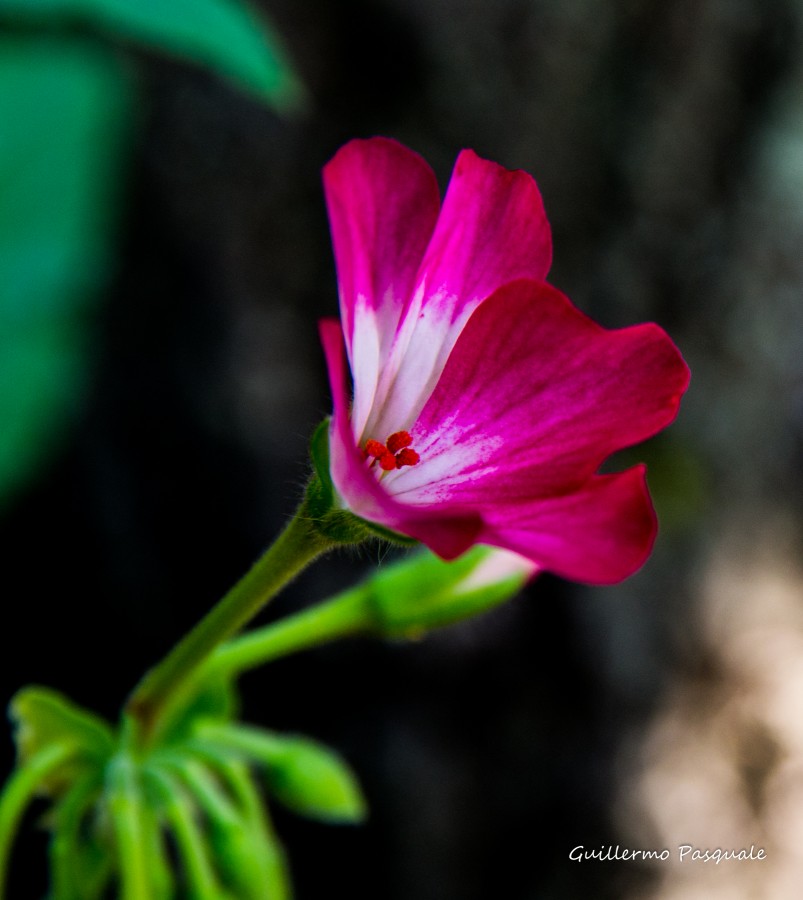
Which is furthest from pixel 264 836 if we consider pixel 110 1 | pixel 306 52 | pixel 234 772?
pixel 306 52

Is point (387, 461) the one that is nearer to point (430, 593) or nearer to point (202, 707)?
point (430, 593)

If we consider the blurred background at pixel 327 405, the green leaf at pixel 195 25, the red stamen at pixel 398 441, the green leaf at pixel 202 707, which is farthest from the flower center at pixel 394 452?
the blurred background at pixel 327 405

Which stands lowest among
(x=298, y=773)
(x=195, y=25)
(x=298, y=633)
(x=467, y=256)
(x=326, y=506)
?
(x=298, y=773)

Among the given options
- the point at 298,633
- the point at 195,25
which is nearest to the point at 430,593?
the point at 298,633

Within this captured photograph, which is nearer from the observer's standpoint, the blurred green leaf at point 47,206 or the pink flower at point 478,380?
the pink flower at point 478,380

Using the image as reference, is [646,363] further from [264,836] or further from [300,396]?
[300,396]

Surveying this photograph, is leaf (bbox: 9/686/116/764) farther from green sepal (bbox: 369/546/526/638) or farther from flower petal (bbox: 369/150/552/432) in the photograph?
flower petal (bbox: 369/150/552/432)

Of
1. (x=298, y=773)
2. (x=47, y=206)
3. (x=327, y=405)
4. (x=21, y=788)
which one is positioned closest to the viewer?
(x=21, y=788)

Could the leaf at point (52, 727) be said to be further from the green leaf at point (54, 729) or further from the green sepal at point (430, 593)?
the green sepal at point (430, 593)
